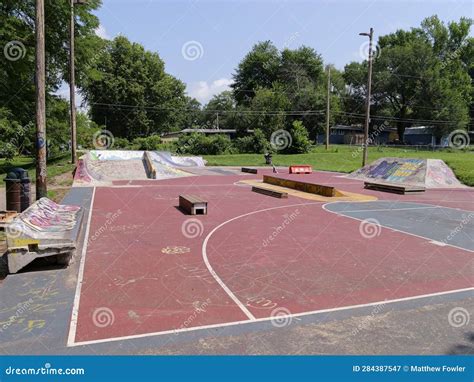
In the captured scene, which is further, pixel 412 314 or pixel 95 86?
pixel 95 86

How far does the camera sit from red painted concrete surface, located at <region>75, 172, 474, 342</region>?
6.41m

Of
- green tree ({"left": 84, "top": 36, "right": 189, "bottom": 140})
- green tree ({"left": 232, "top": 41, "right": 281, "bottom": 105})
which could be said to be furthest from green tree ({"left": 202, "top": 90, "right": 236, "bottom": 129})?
green tree ({"left": 84, "top": 36, "right": 189, "bottom": 140})

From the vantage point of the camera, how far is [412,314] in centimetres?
632

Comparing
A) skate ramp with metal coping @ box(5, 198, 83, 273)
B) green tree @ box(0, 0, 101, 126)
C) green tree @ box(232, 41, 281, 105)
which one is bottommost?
skate ramp with metal coping @ box(5, 198, 83, 273)

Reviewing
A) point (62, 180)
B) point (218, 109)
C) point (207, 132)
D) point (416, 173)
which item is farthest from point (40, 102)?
point (218, 109)

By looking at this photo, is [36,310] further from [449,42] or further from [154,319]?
[449,42]

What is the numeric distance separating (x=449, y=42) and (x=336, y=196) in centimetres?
7917

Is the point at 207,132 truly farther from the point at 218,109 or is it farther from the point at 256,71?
the point at 218,109

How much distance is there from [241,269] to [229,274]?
40cm

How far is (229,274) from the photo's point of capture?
26.7 ft

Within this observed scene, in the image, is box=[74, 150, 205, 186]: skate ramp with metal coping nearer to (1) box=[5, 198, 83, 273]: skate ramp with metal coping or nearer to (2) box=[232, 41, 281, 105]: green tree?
(1) box=[5, 198, 83, 273]: skate ramp with metal coping

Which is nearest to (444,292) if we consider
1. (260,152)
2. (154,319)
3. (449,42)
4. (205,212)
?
(154,319)

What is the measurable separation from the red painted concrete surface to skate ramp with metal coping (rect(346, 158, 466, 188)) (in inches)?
569
